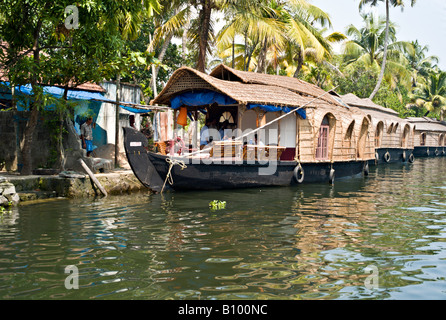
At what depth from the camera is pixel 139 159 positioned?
34.3 feet

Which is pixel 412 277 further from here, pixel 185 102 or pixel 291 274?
pixel 185 102

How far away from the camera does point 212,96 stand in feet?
41.9

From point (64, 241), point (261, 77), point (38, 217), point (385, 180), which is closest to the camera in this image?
point (64, 241)

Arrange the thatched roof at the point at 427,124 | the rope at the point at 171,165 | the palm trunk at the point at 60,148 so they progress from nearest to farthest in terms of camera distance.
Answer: the rope at the point at 171,165 → the palm trunk at the point at 60,148 → the thatched roof at the point at 427,124

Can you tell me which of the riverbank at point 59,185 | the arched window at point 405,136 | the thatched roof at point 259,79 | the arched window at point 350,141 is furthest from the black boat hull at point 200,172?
the arched window at point 405,136

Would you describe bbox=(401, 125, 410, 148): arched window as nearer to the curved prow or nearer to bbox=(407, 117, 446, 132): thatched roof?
bbox=(407, 117, 446, 132): thatched roof

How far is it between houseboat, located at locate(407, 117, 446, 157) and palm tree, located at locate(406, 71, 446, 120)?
4.57 m

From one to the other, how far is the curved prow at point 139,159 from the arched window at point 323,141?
605cm

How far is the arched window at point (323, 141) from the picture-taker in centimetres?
1452

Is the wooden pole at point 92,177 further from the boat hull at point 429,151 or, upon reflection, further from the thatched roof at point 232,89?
the boat hull at point 429,151
